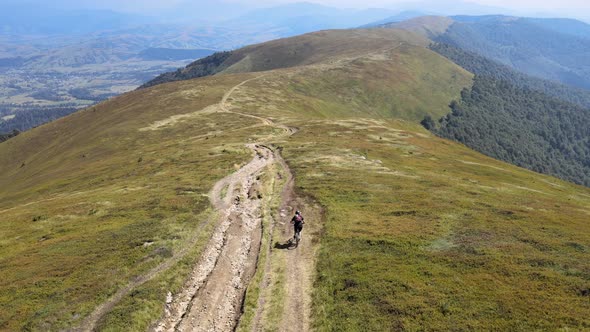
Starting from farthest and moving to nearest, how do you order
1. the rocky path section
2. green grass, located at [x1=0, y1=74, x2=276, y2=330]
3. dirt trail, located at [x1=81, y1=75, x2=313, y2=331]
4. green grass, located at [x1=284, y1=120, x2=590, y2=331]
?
1. green grass, located at [x1=0, y1=74, x2=276, y2=330]
2. the rocky path section
3. dirt trail, located at [x1=81, y1=75, x2=313, y2=331]
4. green grass, located at [x1=284, y1=120, x2=590, y2=331]

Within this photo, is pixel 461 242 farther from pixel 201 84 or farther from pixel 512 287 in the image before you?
pixel 201 84

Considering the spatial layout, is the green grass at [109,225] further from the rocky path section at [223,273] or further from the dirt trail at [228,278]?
the rocky path section at [223,273]

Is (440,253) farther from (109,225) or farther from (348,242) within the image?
(109,225)

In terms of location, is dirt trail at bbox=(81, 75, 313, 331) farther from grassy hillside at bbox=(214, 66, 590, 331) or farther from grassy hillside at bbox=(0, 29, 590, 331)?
grassy hillside at bbox=(214, 66, 590, 331)

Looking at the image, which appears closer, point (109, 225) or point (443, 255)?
point (443, 255)

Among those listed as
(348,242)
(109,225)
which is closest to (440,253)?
(348,242)

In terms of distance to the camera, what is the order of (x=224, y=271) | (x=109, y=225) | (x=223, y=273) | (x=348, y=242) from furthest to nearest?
(x=109, y=225) < (x=348, y=242) < (x=224, y=271) < (x=223, y=273)

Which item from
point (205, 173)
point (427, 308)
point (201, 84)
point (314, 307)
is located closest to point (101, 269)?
point (314, 307)

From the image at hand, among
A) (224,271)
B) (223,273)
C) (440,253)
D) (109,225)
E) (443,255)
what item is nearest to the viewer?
(443,255)

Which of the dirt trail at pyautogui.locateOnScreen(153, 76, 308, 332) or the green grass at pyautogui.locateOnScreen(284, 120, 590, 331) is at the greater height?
the green grass at pyautogui.locateOnScreen(284, 120, 590, 331)

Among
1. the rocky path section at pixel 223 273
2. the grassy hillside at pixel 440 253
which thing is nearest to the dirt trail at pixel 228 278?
the rocky path section at pixel 223 273

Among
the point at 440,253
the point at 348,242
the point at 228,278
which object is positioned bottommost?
the point at 228,278

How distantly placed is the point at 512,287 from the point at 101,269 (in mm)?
33696

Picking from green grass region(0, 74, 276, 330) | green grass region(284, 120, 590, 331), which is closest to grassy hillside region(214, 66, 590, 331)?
green grass region(284, 120, 590, 331)
